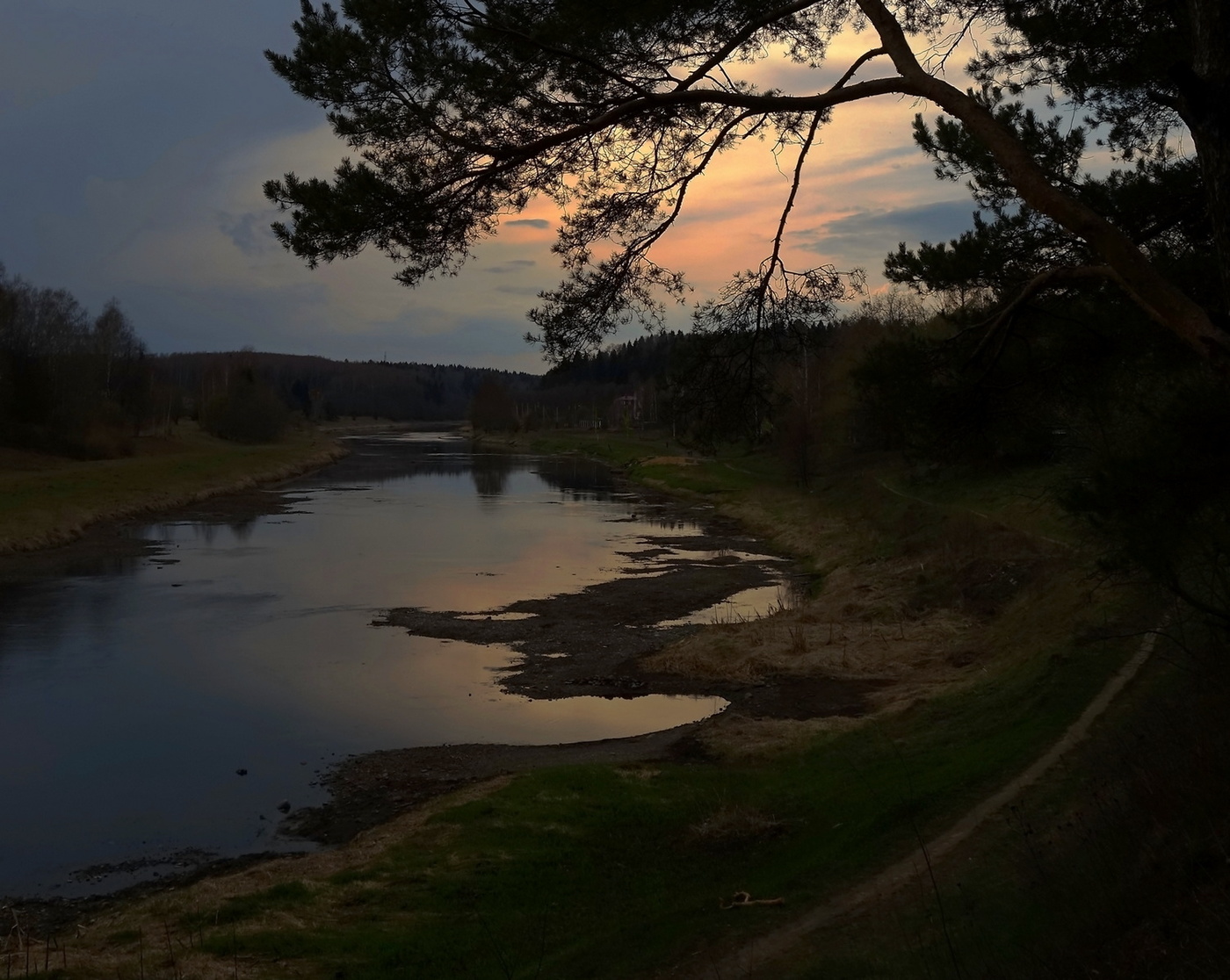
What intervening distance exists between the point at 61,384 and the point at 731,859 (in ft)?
203

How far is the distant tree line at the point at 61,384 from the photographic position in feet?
193

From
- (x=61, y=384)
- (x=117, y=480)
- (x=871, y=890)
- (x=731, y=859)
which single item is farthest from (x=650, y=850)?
(x=61, y=384)

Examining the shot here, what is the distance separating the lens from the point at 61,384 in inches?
2422

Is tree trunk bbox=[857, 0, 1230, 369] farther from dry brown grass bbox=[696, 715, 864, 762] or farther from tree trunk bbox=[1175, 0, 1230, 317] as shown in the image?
dry brown grass bbox=[696, 715, 864, 762]

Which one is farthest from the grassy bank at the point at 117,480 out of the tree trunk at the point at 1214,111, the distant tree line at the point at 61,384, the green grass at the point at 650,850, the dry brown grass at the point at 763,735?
the tree trunk at the point at 1214,111

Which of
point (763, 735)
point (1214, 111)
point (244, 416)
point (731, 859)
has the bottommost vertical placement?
point (763, 735)

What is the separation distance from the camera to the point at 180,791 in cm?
1430

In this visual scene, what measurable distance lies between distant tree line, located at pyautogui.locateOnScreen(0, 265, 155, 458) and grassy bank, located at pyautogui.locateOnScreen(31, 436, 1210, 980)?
52223mm

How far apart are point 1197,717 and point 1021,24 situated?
601 cm

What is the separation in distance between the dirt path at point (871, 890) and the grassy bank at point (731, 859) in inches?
5.1

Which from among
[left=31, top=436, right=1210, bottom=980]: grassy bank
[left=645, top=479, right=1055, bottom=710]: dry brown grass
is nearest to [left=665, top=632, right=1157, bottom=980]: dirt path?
[left=31, top=436, right=1210, bottom=980]: grassy bank

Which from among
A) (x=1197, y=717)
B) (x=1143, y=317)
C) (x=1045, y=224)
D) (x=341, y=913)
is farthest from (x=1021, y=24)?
(x=341, y=913)

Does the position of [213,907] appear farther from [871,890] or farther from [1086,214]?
[1086,214]

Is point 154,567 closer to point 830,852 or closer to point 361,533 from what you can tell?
point 361,533
